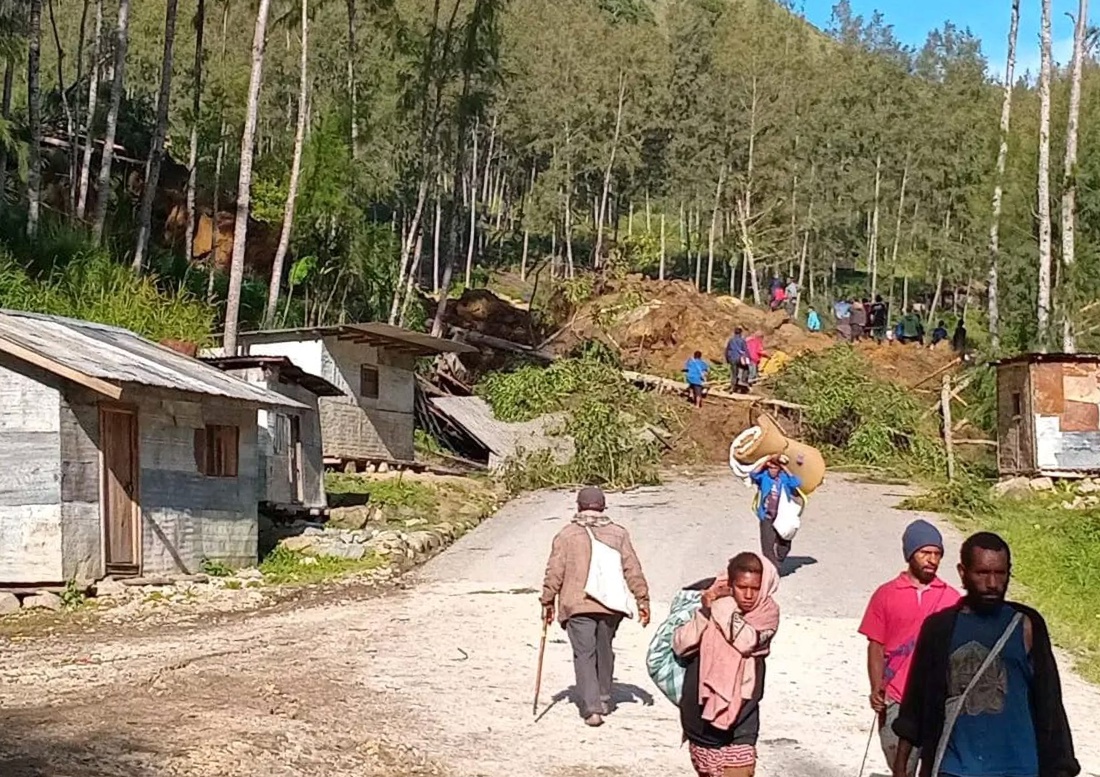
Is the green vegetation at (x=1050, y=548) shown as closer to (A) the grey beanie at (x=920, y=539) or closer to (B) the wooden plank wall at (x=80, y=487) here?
(A) the grey beanie at (x=920, y=539)

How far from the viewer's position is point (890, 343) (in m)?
39.6

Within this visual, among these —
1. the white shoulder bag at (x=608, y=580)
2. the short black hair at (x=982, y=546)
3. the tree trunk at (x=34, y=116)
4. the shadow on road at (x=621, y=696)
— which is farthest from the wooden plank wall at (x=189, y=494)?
the short black hair at (x=982, y=546)

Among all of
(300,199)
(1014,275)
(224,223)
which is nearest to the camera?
(300,199)

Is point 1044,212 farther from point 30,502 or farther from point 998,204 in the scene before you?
point 30,502

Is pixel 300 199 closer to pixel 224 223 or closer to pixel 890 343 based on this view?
pixel 224 223

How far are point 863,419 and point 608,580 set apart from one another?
21.7 m

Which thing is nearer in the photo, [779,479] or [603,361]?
[779,479]

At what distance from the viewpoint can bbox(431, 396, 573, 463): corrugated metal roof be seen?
91.5ft

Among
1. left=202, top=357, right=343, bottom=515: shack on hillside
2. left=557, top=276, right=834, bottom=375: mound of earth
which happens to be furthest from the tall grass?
left=557, top=276, right=834, bottom=375: mound of earth

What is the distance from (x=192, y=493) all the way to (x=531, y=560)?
4.59 meters

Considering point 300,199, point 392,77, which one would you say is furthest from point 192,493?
point 392,77

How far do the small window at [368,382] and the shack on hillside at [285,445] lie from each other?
441 cm

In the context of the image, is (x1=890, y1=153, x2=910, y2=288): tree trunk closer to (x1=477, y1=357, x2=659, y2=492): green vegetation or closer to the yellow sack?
the yellow sack

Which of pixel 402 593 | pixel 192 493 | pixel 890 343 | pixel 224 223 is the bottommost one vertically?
pixel 402 593
